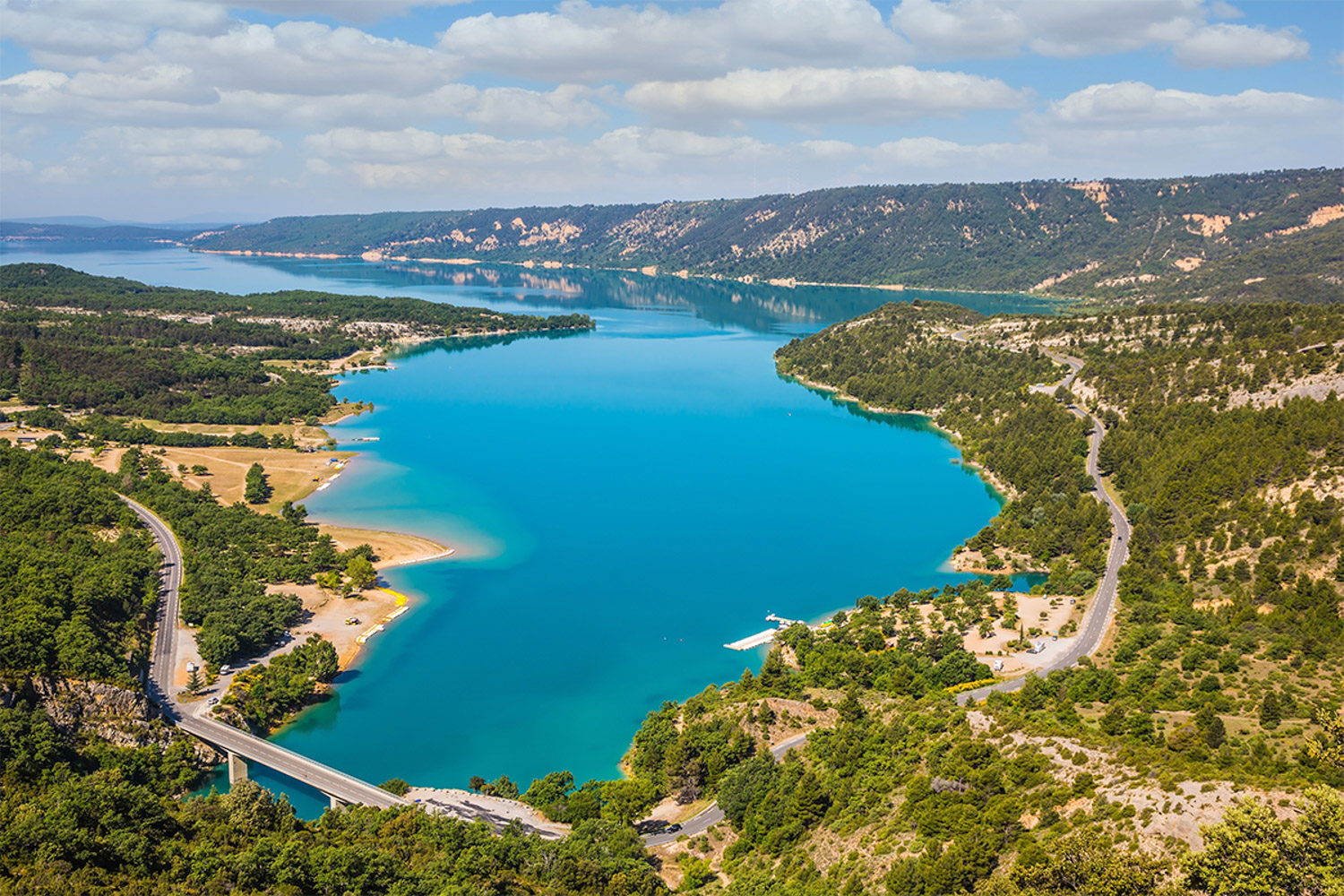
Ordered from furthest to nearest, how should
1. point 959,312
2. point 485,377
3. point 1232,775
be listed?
point 959,312, point 485,377, point 1232,775

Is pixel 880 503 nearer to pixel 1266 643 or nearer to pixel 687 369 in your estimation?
pixel 1266 643

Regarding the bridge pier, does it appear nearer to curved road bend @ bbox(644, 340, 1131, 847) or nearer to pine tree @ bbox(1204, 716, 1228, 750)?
curved road bend @ bbox(644, 340, 1131, 847)

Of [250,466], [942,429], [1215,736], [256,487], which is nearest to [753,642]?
[1215,736]

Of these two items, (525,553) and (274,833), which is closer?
(274,833)

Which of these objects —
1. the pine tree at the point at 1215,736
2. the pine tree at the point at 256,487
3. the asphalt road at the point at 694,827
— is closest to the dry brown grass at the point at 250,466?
the pine tree at the point at 256,487

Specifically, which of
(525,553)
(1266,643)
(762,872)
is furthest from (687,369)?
(762,872)

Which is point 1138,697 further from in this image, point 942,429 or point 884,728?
point 942,429

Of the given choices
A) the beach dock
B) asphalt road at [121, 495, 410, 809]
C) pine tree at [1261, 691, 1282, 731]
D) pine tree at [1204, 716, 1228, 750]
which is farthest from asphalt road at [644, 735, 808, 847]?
pine tree at [1261, 691, 1282, 731]
